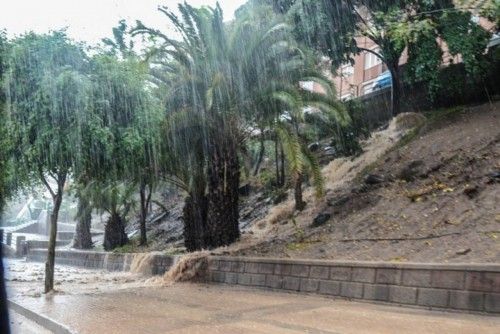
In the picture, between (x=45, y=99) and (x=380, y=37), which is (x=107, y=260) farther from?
(x=380, y=37)

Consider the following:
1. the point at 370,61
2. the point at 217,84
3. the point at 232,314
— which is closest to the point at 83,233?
the point at 217,84

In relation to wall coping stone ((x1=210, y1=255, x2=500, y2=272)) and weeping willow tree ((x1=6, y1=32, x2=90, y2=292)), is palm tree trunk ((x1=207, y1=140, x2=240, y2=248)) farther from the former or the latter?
weeping willow tree ((x1=6, y1=32, x2=90, y2=292))

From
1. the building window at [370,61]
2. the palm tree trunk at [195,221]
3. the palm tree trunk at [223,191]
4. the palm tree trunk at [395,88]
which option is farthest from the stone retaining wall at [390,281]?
the building window at [370,61]

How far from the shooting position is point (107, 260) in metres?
20.6

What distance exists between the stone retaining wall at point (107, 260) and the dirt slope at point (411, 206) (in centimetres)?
232

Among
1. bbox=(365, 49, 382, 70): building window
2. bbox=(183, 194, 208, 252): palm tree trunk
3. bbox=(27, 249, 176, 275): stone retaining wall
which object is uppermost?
bbox=(365, 49, 382, 70): building window

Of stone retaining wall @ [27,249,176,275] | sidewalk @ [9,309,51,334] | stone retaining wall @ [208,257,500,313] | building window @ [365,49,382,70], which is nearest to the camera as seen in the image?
stone retaining wall @ [208,257,500,313]

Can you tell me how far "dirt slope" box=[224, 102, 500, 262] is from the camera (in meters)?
9.83

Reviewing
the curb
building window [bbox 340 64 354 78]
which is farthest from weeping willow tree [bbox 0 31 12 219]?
building window [bbox 340 64 354 78]

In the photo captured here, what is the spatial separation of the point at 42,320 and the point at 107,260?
12759 millimetres

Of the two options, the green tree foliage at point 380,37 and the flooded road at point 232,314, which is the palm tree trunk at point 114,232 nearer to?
the green tree foliage at point 380,37

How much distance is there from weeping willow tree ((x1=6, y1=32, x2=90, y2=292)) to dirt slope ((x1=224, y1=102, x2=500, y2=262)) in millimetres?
4838

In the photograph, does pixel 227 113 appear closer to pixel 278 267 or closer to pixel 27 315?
pixel 278 267

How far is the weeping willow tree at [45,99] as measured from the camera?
10.6 metres
